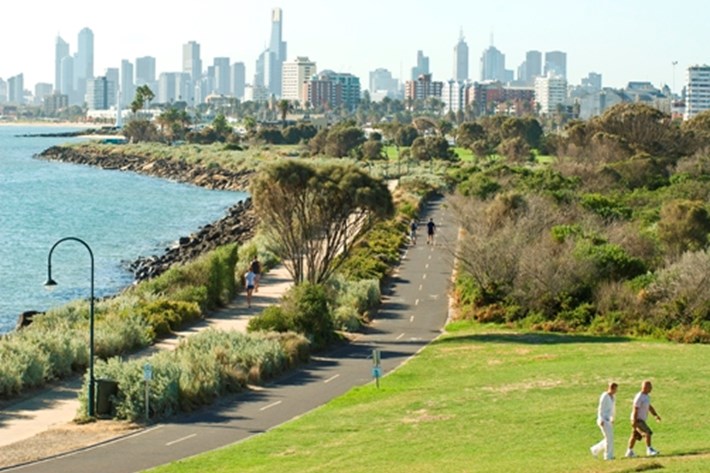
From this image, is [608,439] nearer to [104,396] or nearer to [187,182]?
[104,396]

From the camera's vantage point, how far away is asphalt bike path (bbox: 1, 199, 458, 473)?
80.3 feet

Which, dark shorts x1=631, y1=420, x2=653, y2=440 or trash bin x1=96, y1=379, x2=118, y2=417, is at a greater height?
dark shorts x1=631, y1=420, x2=653, y2=440

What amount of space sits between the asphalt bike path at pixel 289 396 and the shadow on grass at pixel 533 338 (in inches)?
48.2

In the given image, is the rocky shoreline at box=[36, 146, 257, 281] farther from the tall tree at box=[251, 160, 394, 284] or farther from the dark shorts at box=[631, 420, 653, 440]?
the dark shorts at box=[631, 420, 653, 440]

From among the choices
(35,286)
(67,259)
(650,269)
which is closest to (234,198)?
(67,259)

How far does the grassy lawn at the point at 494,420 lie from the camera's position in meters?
21.5

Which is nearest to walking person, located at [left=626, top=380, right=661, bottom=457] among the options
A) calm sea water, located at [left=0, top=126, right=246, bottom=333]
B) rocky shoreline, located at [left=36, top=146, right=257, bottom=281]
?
calm sea water, located at [left=0, top=126, right=246, bottom=333]

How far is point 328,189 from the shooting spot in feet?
137

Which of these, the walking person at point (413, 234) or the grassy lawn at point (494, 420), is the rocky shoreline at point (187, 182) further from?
the grassy lawn at point (494, 420)

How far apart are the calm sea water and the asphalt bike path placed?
14.7 m

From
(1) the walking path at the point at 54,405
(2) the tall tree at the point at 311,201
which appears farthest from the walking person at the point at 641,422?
(2) the tall tree at the point at 311,201

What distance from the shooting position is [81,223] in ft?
313

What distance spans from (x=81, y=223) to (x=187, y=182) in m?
43.3

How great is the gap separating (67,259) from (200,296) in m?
29.6
